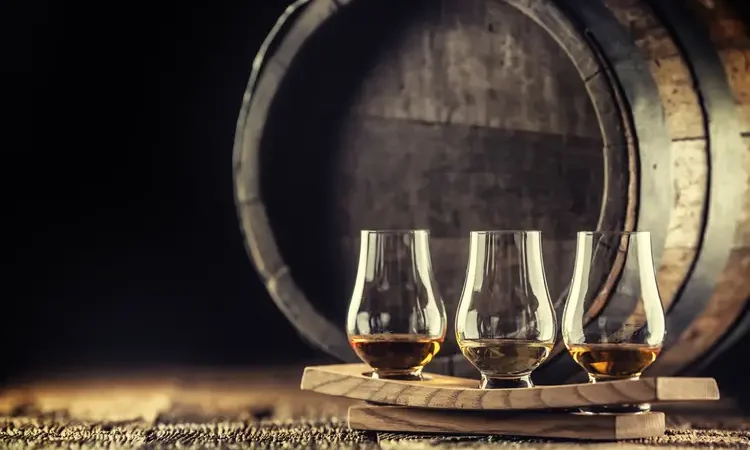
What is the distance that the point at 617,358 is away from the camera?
4.17 ft

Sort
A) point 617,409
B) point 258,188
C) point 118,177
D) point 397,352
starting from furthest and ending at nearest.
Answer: point 118,177, point 258,188, point 397,352, point 617,409

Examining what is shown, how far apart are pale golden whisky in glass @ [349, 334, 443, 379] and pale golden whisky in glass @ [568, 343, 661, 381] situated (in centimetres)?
19

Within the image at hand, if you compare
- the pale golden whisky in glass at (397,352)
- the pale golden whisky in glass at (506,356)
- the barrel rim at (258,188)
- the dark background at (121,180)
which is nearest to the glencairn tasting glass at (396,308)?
the pale golden whisky in glass at (397,352)

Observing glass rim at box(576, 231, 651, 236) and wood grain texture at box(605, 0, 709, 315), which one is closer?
glass rim at box(576, 231, 651, 236)

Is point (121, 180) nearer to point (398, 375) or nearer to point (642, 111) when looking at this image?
point (398, 375)

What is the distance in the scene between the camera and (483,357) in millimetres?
1300

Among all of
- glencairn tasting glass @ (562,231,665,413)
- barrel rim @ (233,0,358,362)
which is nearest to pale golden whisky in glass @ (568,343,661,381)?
glencairn tasting glass @ (562,231,665,413)

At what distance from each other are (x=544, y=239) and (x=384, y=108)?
0.33m

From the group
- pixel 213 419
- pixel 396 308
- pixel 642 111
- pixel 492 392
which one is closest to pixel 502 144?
pixel 642 111

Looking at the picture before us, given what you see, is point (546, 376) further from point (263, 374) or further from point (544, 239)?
point (263, 374)

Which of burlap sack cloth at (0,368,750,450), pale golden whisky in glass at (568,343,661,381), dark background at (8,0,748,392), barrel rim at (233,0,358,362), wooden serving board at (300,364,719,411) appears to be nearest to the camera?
wooden serving board at (300,364,719,411)

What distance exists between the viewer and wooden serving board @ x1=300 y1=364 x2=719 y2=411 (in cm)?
115

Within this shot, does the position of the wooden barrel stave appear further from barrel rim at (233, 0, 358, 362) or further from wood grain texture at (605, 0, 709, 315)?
barrel rim at (233, 0, 358, 362)

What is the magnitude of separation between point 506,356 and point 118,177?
1007 mm
